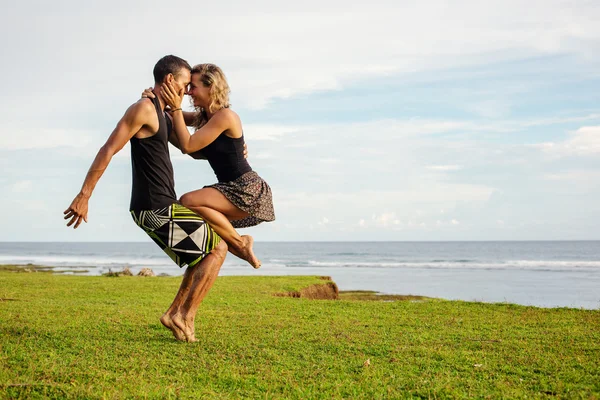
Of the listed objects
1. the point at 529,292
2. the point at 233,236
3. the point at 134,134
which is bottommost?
the point at 529,292

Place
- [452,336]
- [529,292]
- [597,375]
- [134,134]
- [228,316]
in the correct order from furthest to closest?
[529,292], [228,316], [452,336], [134,134], [597,375]

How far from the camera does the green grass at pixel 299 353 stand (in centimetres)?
377

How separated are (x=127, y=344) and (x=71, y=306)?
11.4 feet

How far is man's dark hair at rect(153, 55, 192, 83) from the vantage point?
5461mm

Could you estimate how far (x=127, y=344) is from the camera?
17.3 ft

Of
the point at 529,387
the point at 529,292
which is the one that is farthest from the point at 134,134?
the point at 529,292

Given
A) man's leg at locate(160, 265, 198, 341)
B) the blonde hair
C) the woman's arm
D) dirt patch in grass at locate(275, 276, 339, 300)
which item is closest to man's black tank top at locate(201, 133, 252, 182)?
the woman's arm

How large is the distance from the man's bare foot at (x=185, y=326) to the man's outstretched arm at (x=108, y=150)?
1.28 meters

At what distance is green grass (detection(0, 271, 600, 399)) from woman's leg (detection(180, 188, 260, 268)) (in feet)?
3.18

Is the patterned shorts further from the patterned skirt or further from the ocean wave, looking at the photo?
the ocean wave

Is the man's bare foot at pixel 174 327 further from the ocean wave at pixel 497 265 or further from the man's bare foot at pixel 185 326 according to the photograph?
the ocean wave at pixel 497 265

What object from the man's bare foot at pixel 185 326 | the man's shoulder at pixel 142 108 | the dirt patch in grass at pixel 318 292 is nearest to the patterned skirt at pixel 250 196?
the man's shoulder at pixel 142 108

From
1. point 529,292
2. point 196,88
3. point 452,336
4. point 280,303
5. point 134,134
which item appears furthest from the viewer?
point 529,292

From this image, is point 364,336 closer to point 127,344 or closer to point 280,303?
point 127,344
